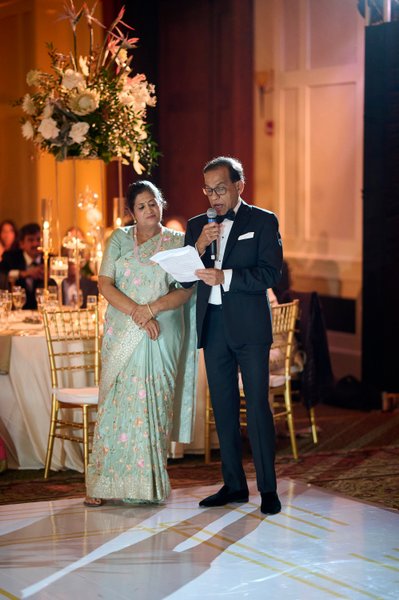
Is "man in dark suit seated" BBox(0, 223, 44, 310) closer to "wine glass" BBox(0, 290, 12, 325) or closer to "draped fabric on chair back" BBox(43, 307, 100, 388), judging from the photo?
"wine glass" BBox(0, 290, 12, 325)

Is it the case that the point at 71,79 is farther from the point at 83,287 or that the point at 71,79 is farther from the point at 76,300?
the point at 83,287

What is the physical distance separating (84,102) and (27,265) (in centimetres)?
301

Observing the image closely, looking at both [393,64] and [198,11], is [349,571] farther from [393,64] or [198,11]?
[198,11]

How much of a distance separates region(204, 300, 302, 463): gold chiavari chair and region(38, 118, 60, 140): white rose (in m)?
1.60

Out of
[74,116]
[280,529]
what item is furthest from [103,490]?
[74,116]

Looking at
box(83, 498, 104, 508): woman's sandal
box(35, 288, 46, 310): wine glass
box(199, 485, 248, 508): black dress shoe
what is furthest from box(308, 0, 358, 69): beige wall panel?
box(83, 498, 104, 508): woman's sandal

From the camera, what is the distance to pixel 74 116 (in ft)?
21.3

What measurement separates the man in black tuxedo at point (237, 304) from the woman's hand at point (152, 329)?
9.4 inches

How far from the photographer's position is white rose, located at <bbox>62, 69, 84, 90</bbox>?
6.38 m

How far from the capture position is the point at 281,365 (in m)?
6.84

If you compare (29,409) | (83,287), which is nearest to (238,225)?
(29,409)

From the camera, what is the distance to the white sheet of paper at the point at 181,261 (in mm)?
4910

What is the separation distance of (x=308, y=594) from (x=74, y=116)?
3.36 metres

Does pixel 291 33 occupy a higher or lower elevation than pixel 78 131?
higher
